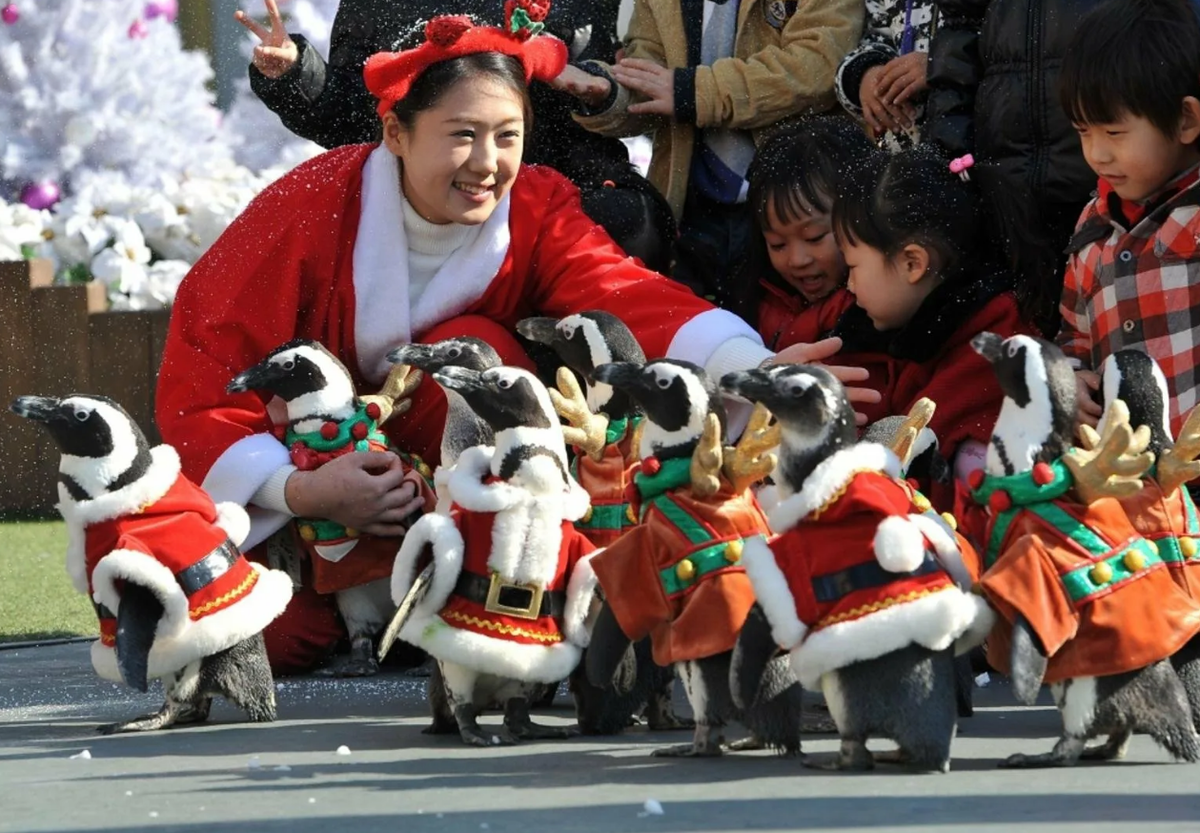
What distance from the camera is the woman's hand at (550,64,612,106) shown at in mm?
5492

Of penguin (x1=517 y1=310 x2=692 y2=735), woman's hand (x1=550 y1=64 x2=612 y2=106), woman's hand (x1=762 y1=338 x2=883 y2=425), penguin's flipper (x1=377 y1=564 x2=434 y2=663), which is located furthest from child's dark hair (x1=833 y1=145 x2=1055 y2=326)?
penguin's flipper (x1=377 y1=564 x2=434 y2=663)

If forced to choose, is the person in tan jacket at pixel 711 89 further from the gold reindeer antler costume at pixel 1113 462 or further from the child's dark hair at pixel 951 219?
the gold reindeer antler costume at pixel 1113 462

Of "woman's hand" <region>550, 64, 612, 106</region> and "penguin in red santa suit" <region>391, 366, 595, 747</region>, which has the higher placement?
"woman's hand" <region>550, 64, 612, 106</region>

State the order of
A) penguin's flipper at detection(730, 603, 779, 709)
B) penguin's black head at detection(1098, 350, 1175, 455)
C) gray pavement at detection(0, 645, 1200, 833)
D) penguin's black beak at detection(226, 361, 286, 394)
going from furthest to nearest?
penguin's black beak at detection(226, 361, 286, 394), penguin's black head at detection(1098, 350, 1175, 455), penguin's flipper at detection(730, 603, 779, 709), gray pavement at detection(0, 645, 1200, 833)

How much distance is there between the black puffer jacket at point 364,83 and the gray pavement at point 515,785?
2.05 metres

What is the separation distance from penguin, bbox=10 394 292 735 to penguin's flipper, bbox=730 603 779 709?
112cm

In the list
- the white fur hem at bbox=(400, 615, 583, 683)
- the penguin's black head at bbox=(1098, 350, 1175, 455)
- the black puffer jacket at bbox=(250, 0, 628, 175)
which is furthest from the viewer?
the black puffer jacket at bbox=(250, 0, 628, 175)

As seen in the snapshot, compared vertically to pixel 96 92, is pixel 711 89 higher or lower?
higher

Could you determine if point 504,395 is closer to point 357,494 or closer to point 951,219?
point 357,494

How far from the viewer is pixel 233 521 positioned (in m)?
4.26

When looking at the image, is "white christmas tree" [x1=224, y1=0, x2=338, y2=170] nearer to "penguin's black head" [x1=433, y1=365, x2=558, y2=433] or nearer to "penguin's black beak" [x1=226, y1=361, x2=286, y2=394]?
"penguin's black beak" [x1=226, y1=361, x2=286, y2=394]

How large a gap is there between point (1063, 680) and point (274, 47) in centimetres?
295

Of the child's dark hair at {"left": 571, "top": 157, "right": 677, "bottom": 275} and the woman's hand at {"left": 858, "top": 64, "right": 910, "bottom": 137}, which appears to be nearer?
the woman's hand at {"left": 858, "top": 64, "right": 910, "bottom": 137}

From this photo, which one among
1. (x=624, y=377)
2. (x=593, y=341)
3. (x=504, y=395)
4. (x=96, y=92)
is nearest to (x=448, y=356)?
(x=593, y=341)
